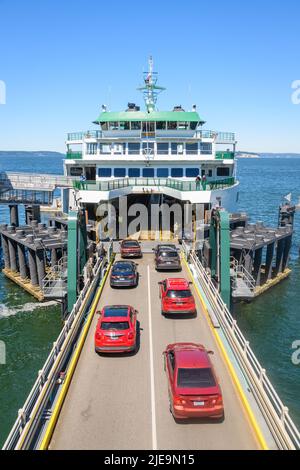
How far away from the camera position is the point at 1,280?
3741 centimetres

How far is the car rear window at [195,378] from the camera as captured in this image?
11560mm

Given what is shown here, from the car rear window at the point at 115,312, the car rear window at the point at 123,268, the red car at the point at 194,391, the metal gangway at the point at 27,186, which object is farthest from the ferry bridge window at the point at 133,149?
the red car at the point at 194,391

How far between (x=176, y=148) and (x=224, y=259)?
19.1 meters

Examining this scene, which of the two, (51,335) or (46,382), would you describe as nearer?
(46,382)

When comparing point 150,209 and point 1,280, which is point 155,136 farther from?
point 1,280

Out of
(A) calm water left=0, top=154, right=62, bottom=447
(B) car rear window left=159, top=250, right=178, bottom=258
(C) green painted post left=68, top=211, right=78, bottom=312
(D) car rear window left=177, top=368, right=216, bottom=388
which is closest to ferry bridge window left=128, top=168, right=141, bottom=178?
(B) car rear window left=159, top=250, right=178, bottom=258

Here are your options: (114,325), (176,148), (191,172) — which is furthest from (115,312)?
(176,148)

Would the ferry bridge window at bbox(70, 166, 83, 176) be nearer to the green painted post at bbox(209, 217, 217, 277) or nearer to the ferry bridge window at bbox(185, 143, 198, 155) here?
the ferry bridge window at bbox(185, 143, 198, 155)

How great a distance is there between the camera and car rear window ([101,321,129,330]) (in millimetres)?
15495

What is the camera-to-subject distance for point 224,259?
2225 centimetres

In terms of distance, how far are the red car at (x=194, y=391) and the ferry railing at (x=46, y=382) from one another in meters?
3.81

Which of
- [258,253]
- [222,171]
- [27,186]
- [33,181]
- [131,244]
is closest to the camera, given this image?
[131,244]

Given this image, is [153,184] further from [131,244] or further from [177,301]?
[177,301]
